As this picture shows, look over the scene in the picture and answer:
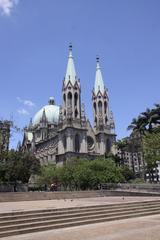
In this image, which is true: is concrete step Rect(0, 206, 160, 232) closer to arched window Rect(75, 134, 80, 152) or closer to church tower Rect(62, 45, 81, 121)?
arched window Rect(75, 134, 80, 152)

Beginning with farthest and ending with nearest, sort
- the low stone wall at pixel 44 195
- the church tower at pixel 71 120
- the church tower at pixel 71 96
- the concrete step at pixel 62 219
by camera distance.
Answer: the church tower at pixel 71 96 → the church tower at pixel 71 120 → the low stone wall at pixel 44 195 → the concrete step at pixel 62 219

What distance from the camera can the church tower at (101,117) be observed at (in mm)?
86938

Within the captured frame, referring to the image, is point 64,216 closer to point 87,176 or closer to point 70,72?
point 87,176

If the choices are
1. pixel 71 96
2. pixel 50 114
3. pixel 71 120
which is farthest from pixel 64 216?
pixel 50 114

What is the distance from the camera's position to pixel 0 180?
159 feet

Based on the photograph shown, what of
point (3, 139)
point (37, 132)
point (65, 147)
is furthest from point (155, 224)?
point (37, 132)

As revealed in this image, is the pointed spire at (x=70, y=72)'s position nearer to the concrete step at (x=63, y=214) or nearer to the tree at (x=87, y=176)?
the tree at (x=87, y=176)

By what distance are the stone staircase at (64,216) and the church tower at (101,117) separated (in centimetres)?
6975


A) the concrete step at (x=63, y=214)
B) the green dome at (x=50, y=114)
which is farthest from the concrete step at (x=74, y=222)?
the green dome at (x=50, y=114)

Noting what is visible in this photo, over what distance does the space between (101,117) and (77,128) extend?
10.3 metres

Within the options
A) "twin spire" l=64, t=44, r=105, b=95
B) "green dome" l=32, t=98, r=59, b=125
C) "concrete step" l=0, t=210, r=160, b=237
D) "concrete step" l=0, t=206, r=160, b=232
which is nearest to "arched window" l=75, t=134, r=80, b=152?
"twin spire" l=64, t=44, r=105, b=95

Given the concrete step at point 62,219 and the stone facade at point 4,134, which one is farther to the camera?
the stone facade at point 4,134

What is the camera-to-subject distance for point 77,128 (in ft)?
268

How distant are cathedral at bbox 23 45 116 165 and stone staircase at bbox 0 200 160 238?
61.5 m
